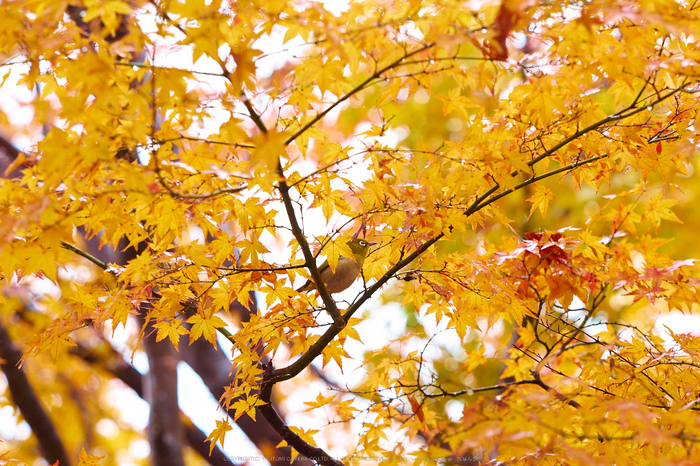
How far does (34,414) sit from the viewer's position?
438 cm

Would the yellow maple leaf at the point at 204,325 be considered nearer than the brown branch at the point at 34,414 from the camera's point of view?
Yes

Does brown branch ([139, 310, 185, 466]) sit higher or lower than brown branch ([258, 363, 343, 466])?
higher

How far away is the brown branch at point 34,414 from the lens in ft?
14.2

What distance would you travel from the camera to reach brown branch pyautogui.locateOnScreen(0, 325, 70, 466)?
434 cm

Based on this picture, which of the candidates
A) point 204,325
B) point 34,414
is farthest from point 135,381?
point 204,325

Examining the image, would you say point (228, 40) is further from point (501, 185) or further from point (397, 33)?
point (501, 185)

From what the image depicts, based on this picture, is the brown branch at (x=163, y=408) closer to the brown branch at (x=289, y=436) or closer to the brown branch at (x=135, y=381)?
the brown branch at (x=135, y=381)

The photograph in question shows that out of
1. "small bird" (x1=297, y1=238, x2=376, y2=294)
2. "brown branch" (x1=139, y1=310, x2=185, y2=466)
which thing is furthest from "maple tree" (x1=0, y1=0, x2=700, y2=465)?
"brown branch" (x1=139, y1=310, x2=185, y2=466)

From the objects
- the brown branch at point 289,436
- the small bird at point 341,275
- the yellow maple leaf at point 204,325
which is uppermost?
the small bird at point 341,275

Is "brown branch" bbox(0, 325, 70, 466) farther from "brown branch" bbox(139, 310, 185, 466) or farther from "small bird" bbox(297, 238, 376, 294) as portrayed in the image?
"small bird" bbox(297, 238, 376, 294)

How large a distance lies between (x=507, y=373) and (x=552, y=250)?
1.07 metres

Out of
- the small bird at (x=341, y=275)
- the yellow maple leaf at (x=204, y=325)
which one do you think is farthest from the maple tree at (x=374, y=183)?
the small bird at (x=341, y=275)

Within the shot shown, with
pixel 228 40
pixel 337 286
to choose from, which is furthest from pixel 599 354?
pixel 228 40

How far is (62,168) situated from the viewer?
1441mm
